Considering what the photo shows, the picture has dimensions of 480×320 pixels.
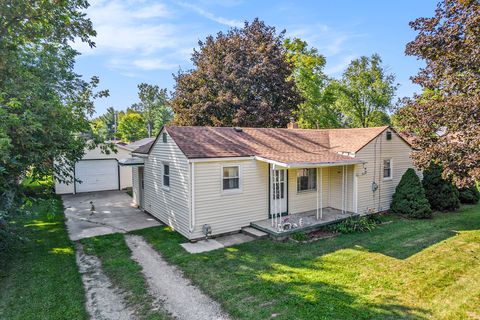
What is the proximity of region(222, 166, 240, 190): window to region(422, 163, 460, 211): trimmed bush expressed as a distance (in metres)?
9.65

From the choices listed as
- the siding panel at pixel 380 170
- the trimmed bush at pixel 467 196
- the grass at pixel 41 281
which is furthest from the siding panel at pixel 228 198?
the trimmed bush at pixel 467 196

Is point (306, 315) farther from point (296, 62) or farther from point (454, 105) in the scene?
point (296, 62)

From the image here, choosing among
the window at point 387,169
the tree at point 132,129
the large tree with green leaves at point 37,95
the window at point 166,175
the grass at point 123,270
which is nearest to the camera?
the grass at point 123,270

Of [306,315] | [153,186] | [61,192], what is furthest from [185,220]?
[61,192]

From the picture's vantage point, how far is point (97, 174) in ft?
66.0

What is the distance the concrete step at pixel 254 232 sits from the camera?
9562 mm

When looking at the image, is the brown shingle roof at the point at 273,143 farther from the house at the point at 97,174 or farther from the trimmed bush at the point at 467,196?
the house at the point at 97,174

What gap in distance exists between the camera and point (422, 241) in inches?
358

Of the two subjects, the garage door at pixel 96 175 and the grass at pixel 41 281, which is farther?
the garage door at pixel 96 175

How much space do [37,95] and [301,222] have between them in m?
9.81

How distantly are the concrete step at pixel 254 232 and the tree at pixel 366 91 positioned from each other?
77.9 ft

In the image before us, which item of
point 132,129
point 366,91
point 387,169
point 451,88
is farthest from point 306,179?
point 132,129

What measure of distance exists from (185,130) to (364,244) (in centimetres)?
800

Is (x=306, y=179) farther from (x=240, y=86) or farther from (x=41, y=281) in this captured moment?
(x=240, y=86)
